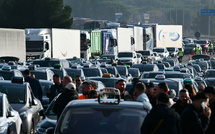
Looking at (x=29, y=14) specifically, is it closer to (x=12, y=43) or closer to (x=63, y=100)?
(x=12, y=43)

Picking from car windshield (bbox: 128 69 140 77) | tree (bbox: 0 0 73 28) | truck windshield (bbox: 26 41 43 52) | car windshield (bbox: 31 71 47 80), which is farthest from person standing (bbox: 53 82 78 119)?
tree (bbox: 0 0 73 28)

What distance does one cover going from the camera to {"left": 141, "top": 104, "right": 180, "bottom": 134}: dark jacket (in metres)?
7.48

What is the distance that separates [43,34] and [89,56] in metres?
10.8

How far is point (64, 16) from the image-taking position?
85625 mm

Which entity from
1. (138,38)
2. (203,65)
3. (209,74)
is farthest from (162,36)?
(209,74)

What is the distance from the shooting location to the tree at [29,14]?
256ft

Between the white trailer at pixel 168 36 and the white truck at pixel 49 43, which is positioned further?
the white trailer at pixel 168 36

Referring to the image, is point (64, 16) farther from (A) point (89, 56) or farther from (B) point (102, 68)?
(B) point (102, 68)

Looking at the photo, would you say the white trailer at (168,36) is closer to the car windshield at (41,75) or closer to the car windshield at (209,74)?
the car windshield at (209,74)

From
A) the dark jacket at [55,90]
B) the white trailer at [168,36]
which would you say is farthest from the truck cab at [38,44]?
the white trailer at [168,36]

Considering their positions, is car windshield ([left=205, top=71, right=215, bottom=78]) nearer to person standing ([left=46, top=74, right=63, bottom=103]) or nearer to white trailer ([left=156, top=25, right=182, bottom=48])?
person standing ([left=46, top=74, right=63, bottom=103])

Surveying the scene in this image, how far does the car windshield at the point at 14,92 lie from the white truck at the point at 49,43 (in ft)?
86.2

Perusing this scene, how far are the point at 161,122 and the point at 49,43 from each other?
34555 mm

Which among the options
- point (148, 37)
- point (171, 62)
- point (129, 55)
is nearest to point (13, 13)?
point (148, 37)
